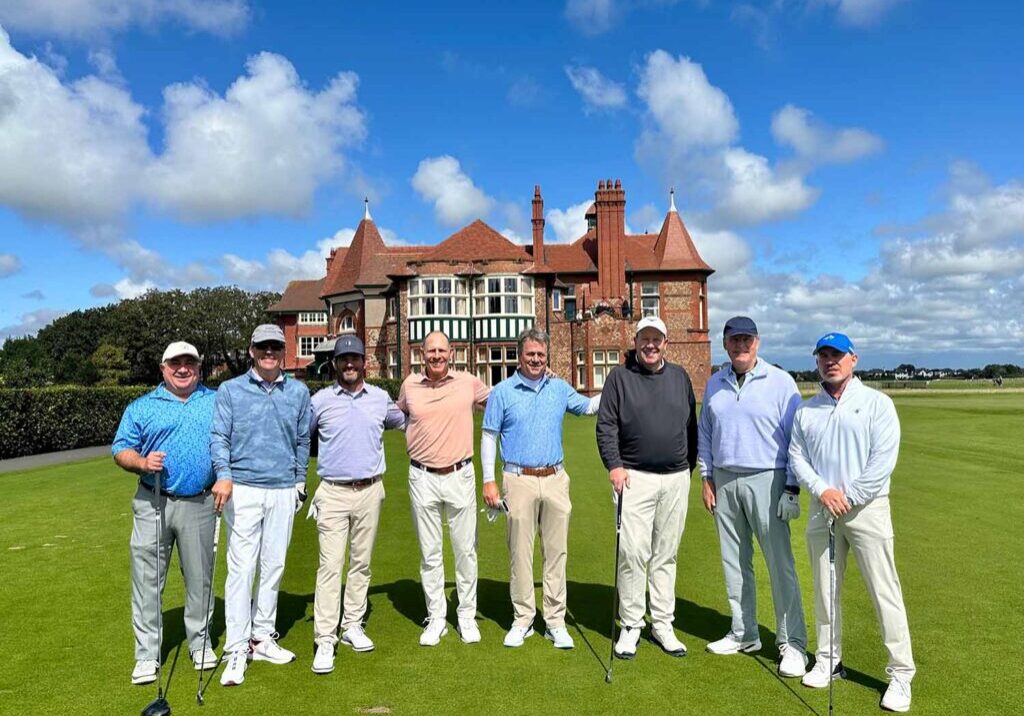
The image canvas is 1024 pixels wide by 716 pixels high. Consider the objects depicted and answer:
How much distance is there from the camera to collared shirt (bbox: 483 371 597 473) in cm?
529

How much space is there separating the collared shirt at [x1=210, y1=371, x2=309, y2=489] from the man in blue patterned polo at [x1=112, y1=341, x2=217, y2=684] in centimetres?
12

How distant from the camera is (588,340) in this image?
37781 mm

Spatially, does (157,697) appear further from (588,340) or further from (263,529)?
(588,340)

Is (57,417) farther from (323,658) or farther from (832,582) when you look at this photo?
(832,582)

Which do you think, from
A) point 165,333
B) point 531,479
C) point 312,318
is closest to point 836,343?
point 531,479

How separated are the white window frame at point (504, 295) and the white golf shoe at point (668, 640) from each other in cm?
3182

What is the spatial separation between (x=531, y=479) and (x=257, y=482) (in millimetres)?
1986

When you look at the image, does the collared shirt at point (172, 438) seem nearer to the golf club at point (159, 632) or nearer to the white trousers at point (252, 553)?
the golf club at point (159, 632)

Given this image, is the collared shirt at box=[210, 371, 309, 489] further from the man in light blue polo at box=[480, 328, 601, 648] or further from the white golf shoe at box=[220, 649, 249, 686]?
the man in light blue polo at box=[480, 328, 601, 648]

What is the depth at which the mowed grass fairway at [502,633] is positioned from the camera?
418cm

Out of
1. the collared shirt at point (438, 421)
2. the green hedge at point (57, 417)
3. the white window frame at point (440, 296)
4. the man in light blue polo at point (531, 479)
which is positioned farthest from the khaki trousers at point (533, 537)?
the white window frame at point (440, 296)

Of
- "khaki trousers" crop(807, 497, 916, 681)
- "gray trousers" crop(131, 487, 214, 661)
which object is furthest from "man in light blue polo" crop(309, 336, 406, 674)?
"khaki trousers" crop(807, 497, 916, 681)

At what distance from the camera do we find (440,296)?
36.8m

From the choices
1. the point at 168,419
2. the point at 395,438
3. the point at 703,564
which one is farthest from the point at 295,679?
the point at 395,438
